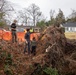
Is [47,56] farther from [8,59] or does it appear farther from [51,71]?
[8,59]

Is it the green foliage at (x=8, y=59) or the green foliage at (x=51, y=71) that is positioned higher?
the green foliage at (x=8, y=59)

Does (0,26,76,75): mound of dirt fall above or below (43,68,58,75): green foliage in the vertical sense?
above

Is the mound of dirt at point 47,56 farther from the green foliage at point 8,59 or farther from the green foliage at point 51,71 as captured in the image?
the green foliage at point 51,71

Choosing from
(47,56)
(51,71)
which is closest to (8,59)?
(47,56)

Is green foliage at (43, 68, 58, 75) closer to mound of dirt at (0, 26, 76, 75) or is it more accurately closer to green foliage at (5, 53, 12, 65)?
mound of dirt at (0, 26, 76, 75)

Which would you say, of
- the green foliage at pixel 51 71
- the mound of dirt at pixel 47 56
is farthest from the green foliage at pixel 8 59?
Result: the green foliage at pixel 51 71

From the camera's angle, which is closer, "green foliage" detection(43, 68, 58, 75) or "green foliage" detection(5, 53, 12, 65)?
"green foliage" detection(43, 68, 58, 75)

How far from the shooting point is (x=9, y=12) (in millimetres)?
34188

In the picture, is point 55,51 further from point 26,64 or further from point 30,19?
point 30,19

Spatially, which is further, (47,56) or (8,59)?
(47,56)

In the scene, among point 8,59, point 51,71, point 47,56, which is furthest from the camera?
point 47,56

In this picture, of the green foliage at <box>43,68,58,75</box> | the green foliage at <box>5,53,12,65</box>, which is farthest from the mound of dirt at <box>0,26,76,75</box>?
the green foliage at <box>43,68,58,75</box>

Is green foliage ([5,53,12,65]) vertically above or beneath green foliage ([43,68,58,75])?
above

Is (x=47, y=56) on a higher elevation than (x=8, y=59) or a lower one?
higher
